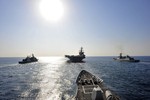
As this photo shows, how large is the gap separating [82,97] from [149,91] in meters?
25.0

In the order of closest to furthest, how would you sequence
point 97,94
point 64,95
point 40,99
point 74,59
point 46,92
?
1. point 97,94
2. point 40,99
3. point 64,95
4. point 46,92
5. point 74,59

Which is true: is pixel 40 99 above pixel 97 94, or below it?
below

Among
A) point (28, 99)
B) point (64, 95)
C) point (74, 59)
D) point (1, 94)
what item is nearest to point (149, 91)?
point (64, 95)

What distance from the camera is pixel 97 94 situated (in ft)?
87.8

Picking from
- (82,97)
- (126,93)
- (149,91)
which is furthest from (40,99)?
(149,91)

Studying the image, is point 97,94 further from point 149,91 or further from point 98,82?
point 149,91

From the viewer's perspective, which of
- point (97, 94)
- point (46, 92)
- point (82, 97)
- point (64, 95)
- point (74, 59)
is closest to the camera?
point (97, 94)

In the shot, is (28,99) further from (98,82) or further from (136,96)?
(136,96)

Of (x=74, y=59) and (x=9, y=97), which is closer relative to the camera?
(x=9, y=97)

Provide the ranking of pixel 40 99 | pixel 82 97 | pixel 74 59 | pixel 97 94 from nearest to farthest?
pixel 97 94, pixel 82 97, pixel 40 99, pixel 74 59

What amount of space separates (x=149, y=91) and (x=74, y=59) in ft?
428

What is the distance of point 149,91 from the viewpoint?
4750 centimetres

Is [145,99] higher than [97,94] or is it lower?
lower

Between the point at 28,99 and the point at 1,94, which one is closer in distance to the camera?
the point at 28,99
